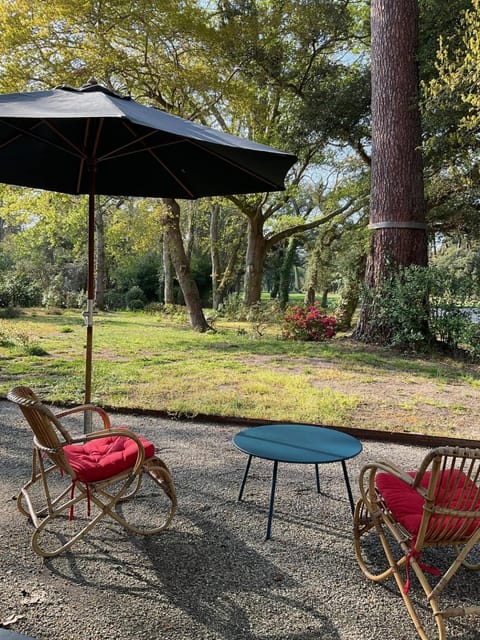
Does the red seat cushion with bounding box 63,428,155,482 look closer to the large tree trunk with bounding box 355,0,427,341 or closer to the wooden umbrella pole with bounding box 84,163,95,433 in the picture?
the wooden umbrella pole with bounding box 84,163,95,433

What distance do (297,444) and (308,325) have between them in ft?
24.7

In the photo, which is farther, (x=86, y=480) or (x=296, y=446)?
(x=296, y=446)

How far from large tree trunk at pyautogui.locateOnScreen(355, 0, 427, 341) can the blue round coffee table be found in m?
6.09

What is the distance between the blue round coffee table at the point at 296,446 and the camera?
261 centimetres

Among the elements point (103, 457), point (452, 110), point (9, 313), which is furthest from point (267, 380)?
point (9, 313)

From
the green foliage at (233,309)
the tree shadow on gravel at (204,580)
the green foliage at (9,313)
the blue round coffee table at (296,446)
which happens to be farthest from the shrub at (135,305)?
the tree shadow on gravel at (204,580)

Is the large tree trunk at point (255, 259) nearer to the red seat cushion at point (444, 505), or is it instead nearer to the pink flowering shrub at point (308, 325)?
the pink flowering shrub at point (308, 325)

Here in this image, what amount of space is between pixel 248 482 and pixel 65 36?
1125 centimetres

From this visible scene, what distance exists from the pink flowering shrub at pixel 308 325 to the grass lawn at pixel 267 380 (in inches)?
18.3

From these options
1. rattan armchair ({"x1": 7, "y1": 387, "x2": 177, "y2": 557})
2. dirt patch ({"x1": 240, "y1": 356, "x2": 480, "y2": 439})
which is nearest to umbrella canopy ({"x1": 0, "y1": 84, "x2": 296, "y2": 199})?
rattan armchair ({"x1": 7, "y1": 387, "x2": 177, "y2": 557})

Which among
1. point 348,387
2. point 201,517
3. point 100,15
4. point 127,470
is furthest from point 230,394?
point 100,15

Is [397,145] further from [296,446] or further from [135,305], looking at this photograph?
[135,305]

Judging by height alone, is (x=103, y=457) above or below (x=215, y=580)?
above

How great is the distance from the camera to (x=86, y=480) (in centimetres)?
236
